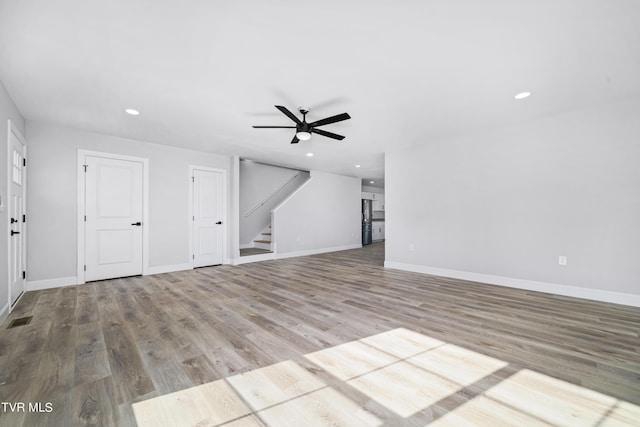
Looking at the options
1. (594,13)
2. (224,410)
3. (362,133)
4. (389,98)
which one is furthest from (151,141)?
(594,13)

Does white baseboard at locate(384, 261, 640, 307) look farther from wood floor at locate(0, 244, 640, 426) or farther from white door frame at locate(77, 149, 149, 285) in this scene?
white door frame at locate(77, 149, 149, 285)

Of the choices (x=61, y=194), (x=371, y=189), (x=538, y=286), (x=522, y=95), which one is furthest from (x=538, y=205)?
(x=371, y=189)

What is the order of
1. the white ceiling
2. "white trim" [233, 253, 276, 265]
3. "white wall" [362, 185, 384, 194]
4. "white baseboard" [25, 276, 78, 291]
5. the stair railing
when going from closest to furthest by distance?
1. the white ceiling
2. "white baseboard" [25, 276, 78, 291]
3. "white trim" [233, 253, 276, 265]
4. the stair railing
5. "white wall" [362, 185, 384, 194]

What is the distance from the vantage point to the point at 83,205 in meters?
4.39

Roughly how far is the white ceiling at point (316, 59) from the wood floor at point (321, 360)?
101 inches

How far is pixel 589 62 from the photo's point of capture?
8.12 ft

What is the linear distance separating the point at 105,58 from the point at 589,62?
14.9ft

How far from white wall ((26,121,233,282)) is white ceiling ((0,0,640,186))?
53 cm

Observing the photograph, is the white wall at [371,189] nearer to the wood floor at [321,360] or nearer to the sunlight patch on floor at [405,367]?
the wood floor at [321,360]

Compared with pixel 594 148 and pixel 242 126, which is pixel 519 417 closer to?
pixel 594 148

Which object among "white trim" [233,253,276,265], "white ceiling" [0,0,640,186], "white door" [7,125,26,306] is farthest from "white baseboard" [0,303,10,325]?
"white trim" [233,253,276,265]

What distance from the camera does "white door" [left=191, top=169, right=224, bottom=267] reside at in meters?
5.65

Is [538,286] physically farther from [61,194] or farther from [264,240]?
[61,194]

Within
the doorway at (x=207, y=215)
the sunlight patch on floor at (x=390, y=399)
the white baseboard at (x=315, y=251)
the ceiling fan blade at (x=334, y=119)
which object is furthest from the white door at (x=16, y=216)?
the white baseboard at (x=315, y=251)
